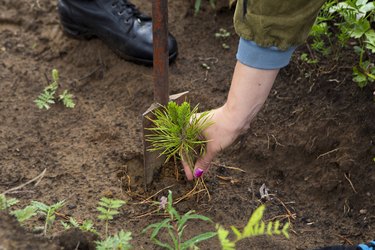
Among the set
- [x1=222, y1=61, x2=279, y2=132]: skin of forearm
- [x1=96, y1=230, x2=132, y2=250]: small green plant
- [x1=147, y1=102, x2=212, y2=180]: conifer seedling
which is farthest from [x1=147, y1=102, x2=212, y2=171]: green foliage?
[x1=96, y1=230, x2=132, y2=250]: small green plant

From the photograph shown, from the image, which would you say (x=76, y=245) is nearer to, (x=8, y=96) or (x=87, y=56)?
(x=8, y=96)

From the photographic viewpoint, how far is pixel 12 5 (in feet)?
9.75

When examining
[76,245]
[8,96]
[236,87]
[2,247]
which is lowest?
[8,96]

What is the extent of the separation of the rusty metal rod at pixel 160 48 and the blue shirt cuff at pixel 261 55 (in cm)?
33

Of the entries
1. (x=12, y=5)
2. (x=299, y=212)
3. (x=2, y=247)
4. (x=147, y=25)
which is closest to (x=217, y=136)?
(x=299, y=212)

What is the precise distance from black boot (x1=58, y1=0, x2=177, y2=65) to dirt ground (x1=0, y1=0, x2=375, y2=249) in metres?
0.07

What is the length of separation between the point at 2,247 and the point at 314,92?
1536 mm

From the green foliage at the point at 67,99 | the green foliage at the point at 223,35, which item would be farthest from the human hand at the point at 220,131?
the green foliage at the point at 223,35

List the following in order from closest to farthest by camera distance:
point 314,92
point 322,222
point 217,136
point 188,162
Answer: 1. point 217,136
2. point 188,162
3. point 322,222
4. point 314,92

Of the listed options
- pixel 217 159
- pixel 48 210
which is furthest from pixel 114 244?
pixel 217 159

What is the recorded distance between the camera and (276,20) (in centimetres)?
147

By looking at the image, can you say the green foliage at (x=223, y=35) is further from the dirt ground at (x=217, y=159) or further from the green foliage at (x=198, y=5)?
the green foliage at (x=198, y=5)

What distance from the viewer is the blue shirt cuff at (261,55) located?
5.09ft

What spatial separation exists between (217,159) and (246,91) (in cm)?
67
